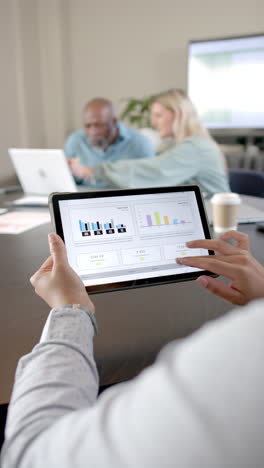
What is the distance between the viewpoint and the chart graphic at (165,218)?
2.75 ft

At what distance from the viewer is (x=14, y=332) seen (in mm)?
709

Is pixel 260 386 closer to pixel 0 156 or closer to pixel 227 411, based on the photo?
pixel 227 411

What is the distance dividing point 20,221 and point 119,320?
33.9 inches

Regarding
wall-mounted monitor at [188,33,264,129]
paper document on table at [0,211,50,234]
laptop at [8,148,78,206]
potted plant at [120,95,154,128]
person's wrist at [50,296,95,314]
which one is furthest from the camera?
potted plant at [120,95,154,128]

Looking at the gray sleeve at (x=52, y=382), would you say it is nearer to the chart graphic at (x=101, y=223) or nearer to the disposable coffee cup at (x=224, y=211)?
the chart graphic at (x=101, y=223)

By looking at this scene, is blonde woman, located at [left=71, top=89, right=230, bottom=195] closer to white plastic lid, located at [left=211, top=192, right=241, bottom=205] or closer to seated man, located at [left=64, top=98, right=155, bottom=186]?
white plastic lid, located at [left=211, top=192, right=241, bottom=205]

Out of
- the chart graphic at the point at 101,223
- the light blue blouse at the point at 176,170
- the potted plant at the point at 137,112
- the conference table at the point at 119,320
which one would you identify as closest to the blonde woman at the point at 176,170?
the light blue blouse at the point at 176,170

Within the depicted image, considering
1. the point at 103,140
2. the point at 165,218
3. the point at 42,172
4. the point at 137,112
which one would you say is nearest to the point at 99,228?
the point at 165,218

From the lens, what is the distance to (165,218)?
853mm

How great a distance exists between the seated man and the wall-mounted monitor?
1100mm

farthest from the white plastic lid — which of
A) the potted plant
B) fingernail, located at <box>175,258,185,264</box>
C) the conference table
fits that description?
the potted plant

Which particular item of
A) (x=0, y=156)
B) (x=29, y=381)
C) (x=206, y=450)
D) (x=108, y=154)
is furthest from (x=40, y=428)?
(x=0, y=156)

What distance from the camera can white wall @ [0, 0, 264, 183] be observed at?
3.61 m

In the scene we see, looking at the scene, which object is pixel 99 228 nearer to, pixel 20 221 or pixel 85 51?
pixel 20 221
